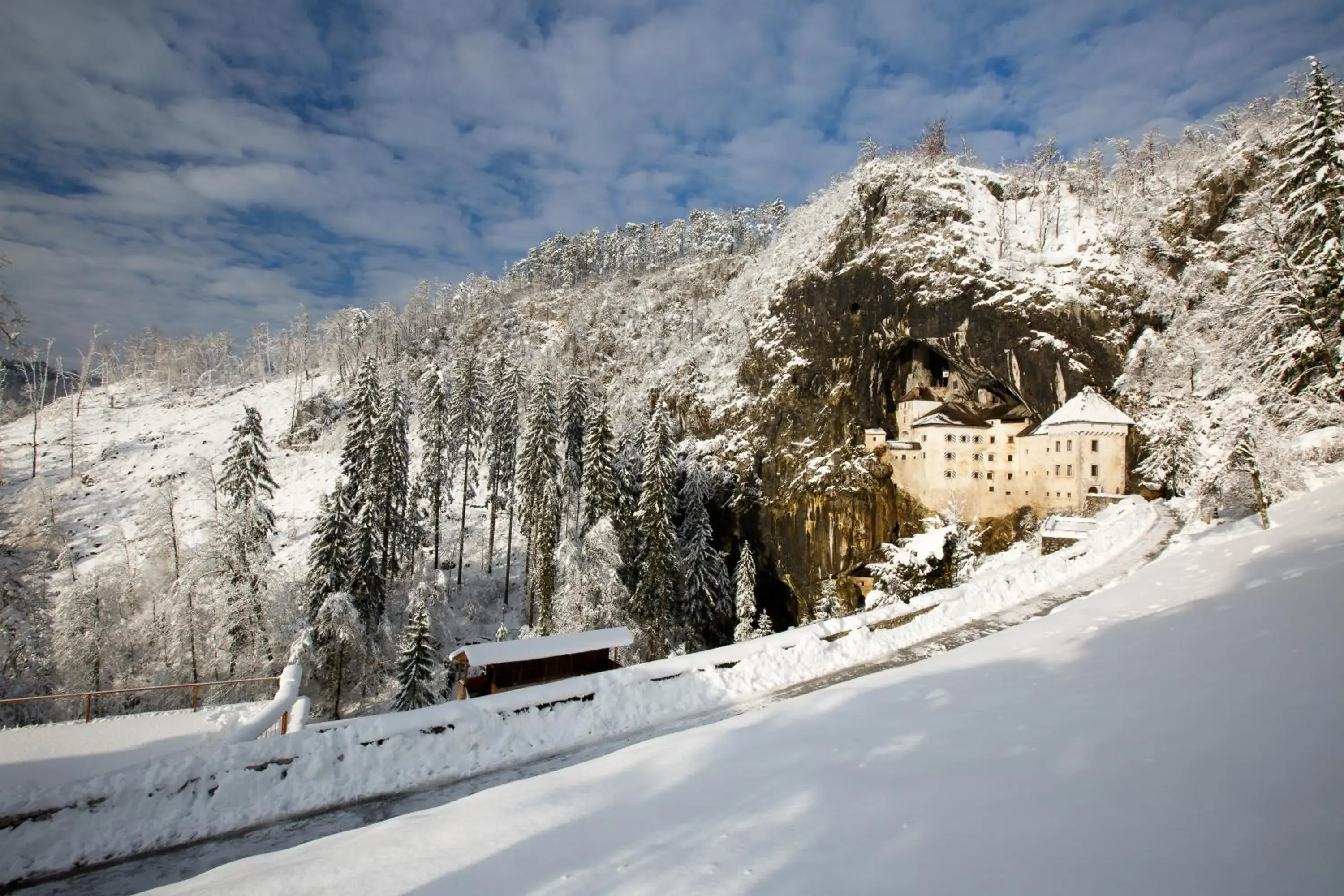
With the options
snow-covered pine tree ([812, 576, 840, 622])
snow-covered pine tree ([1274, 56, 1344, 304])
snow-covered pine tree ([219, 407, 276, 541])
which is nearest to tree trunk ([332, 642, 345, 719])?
snow-covered pine tree ([219, 407, 276, 541])

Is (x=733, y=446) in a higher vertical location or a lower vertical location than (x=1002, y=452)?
higher

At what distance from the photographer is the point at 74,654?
30984mm

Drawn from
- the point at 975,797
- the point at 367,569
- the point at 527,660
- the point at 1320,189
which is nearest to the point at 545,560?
the point at 367,569

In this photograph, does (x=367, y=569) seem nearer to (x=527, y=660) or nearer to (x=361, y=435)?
(x=361, y=435)

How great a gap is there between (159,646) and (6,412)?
276 feet

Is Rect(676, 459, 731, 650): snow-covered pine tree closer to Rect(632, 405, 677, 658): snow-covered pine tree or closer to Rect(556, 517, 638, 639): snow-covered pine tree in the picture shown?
Rect(632, 405, 677, 658): snow-covered pine tree

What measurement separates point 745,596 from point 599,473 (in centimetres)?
1465

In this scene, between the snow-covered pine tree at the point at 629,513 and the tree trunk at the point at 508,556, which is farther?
the tree trunk at the point at 508,556

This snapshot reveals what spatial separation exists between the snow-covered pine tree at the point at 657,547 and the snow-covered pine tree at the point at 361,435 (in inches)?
654

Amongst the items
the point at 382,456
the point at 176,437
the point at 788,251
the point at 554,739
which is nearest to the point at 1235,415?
the point at 554,739

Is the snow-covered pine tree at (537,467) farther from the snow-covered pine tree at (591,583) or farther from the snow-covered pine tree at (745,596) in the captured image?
the snow-covered pine tree at (745,596)

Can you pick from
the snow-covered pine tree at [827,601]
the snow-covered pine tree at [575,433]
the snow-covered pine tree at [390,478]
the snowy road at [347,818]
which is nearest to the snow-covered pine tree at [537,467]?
the snow-covered pine tree at [575,433]

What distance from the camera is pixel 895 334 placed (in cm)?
4900

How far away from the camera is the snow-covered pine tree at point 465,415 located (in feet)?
160
